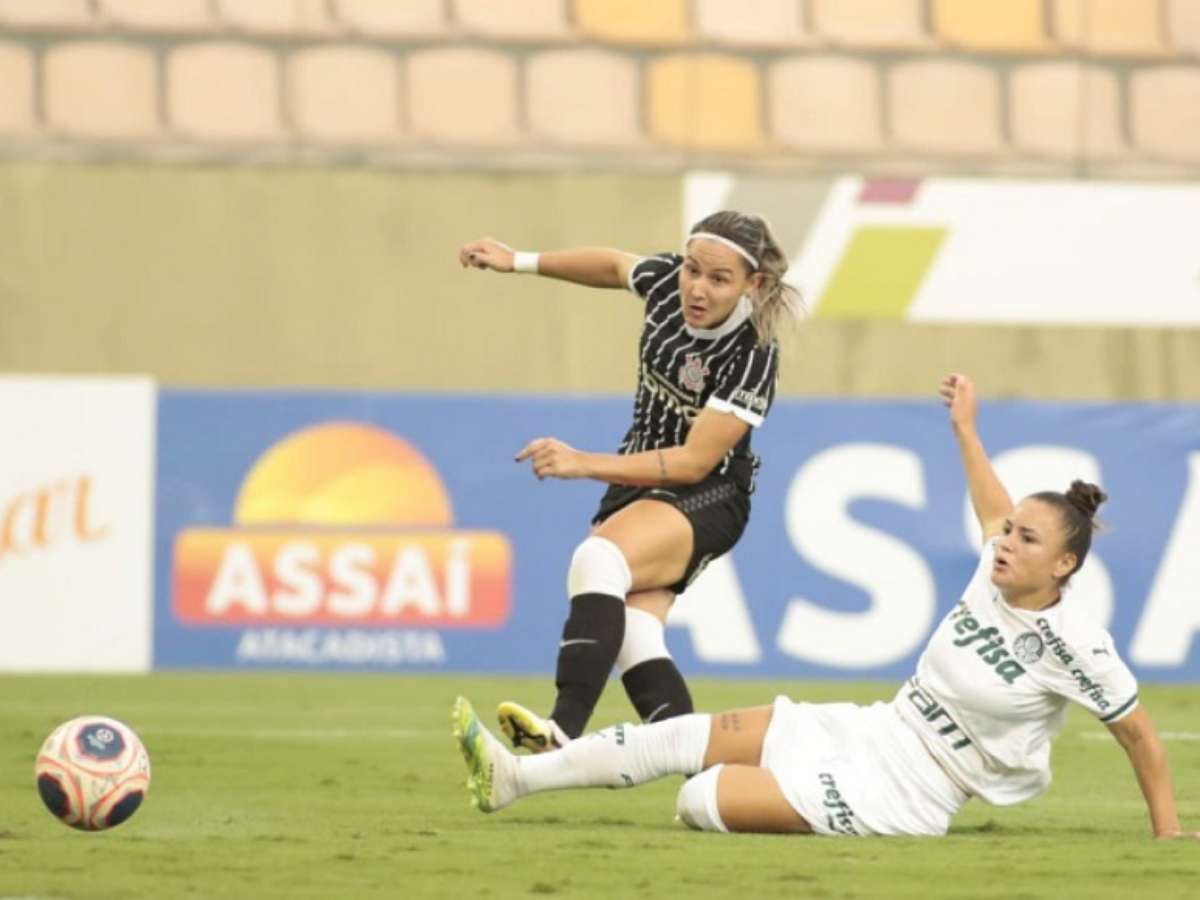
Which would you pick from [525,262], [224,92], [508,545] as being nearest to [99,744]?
[525,262]

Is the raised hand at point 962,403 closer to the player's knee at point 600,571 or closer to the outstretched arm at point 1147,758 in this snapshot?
the outstretched arm at point 1147,758

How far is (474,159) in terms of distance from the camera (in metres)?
13.9

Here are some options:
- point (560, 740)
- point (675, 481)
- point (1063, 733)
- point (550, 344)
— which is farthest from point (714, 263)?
point (550, 344)

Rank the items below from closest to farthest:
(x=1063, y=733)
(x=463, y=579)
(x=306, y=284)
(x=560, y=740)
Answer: (x=560, y=740), (x=1063, y=733), (x=463, y=579), (x=306, y=284)

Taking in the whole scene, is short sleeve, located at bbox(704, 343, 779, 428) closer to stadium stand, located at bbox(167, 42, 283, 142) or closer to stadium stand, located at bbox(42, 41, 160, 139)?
stadium stand, located at bbox(167, 42, 283, 142)

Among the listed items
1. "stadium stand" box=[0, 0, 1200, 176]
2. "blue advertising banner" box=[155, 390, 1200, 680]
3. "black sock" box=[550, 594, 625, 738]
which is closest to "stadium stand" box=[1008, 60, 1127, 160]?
"stadium stand" box=[0, 0, 1200, 176]

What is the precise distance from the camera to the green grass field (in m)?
5.22

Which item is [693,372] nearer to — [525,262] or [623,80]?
[525,262]

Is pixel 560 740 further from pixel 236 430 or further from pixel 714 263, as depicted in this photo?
pixel 236 430

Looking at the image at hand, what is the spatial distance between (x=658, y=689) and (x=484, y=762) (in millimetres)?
837

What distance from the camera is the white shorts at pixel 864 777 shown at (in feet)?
20.1

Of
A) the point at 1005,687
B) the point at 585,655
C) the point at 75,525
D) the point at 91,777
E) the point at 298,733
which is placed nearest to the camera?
the point at 91,777

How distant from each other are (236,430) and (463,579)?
137cm

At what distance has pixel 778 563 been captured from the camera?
12.6 m
